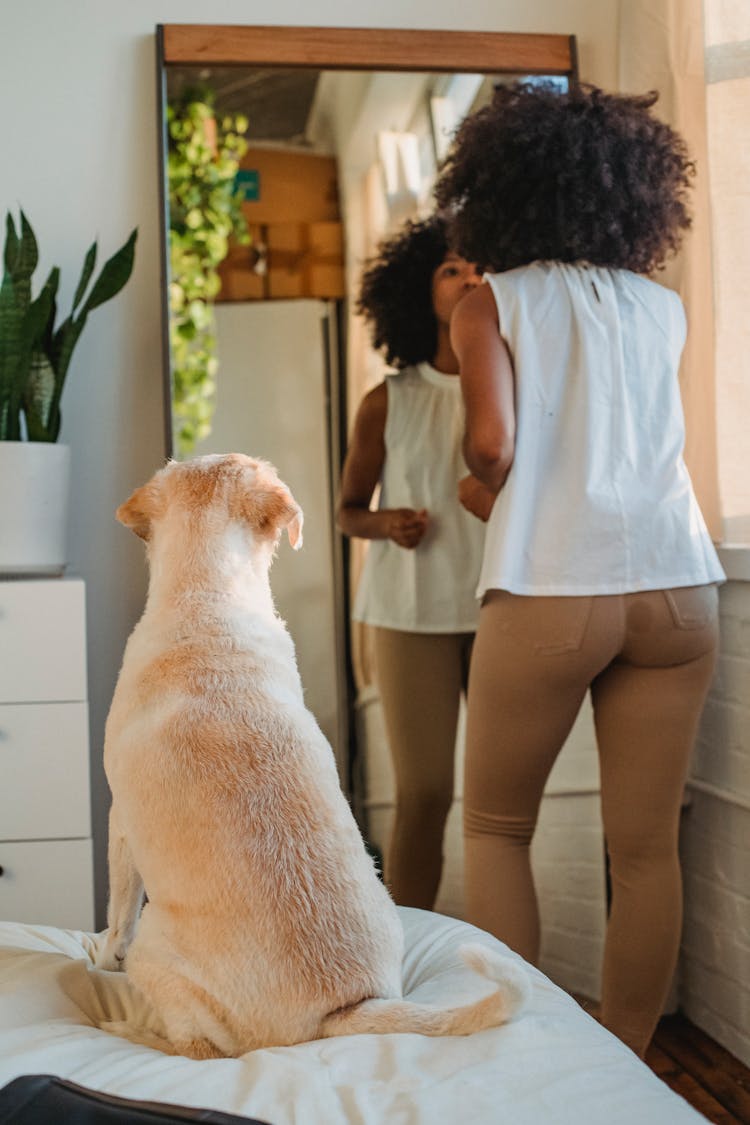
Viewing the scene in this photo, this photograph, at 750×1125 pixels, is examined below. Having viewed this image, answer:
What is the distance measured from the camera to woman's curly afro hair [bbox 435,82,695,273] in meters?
1.93

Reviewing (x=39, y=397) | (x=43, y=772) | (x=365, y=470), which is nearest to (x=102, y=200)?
(x=39, y=397)

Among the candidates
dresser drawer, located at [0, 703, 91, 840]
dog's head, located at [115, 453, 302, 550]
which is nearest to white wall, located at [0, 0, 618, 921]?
dresser drawer, located at [0, 703, 91, 840]

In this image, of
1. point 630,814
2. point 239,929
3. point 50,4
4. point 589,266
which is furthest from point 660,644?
point 50,4

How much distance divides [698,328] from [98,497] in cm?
132

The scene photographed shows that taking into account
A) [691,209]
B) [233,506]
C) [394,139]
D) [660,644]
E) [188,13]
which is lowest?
[660,644]

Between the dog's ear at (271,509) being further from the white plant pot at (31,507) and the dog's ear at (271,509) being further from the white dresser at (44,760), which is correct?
the white plant pot at (31,507)

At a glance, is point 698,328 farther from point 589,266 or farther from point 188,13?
point 188,13

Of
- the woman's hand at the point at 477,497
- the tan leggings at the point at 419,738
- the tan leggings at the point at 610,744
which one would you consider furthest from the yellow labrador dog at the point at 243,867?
the tan leggings at the point at 419,738

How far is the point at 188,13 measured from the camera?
2.58m

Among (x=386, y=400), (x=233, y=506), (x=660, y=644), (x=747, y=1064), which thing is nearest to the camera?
(x=233, y=506)

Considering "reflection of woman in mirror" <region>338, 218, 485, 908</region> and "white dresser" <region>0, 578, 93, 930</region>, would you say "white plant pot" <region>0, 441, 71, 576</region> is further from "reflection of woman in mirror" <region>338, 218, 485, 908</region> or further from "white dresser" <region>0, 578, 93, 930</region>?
"reflection of woman in mirror" <region>338, 218, 485, 908</region>

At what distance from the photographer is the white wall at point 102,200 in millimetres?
2553

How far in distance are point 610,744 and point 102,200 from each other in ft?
5.24

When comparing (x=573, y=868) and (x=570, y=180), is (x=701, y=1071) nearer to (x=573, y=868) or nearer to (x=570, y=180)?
(x=573, y=868)
